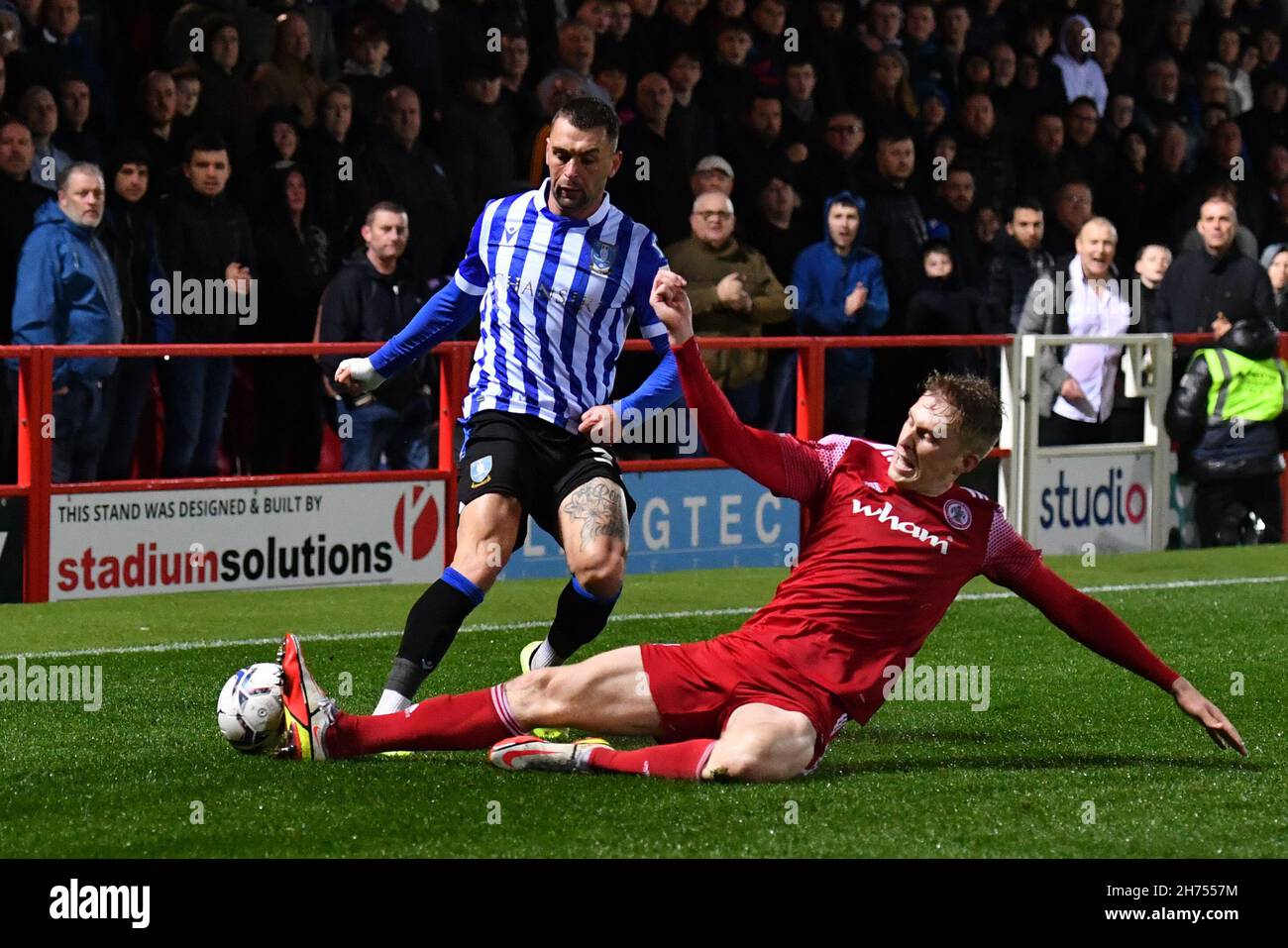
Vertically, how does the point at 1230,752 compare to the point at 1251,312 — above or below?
below

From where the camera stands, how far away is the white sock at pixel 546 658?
747cm

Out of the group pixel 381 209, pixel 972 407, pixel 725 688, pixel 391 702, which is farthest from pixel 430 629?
pixel 381 209

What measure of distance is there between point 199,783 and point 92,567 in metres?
4.34

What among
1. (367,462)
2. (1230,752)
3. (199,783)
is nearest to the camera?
(199,783)

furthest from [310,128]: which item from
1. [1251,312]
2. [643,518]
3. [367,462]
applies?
[1251,312]

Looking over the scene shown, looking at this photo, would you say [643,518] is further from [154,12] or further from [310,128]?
[154,12]

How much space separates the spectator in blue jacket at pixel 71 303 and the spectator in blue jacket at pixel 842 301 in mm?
4241

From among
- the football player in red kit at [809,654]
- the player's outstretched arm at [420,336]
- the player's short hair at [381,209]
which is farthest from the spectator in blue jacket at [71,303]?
the football player in red kit at [809,654]

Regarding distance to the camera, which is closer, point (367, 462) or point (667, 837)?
point (667, 837)

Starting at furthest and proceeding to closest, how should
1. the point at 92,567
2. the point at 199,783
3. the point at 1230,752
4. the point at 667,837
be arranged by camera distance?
1. the point at 92,567
2. the point at 1230,752
3. the point at 199,783
4. the point at 667,837

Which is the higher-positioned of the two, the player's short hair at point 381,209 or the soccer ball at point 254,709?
the player's short hair at point 381,209

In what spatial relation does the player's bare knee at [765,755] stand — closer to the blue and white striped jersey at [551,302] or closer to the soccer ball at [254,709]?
the soccer ball at [254,709]

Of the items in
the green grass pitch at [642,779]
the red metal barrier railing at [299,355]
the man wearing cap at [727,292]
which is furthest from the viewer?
the man wearing cap at [727,292]

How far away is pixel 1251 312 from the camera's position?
13.9m
